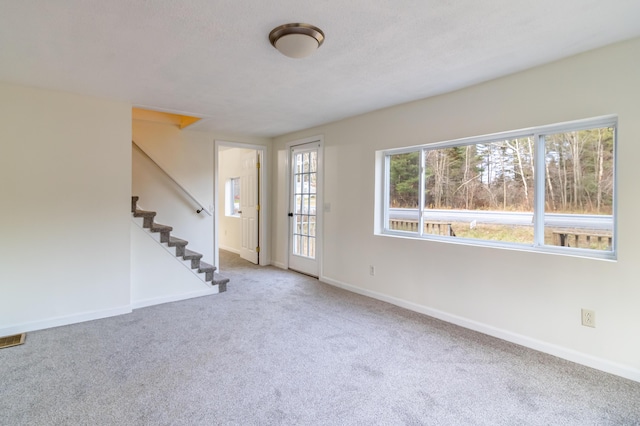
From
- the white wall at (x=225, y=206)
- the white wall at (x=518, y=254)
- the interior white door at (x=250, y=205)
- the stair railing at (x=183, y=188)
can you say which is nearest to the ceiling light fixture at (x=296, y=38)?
the white wall at (x=518, y=254)

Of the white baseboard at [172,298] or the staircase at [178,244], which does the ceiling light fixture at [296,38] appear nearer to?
the staircase at [178,244]

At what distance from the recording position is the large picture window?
2402mm

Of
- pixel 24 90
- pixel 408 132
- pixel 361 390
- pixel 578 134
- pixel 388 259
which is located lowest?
pixel 361 390

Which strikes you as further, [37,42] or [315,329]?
[315,329]

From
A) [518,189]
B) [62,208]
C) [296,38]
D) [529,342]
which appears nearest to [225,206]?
[62,208]

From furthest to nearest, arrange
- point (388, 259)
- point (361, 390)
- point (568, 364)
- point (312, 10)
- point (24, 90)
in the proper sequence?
point (388, 259), point (24, 90), point (568, 364), point (361, 390), point (312, 10)

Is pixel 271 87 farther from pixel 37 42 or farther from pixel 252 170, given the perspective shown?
pixel 252 170

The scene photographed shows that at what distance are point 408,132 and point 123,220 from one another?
131 inches

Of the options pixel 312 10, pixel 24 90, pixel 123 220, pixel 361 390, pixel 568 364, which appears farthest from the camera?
pixel 123 220

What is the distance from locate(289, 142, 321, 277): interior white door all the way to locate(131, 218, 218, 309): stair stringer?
1.69m

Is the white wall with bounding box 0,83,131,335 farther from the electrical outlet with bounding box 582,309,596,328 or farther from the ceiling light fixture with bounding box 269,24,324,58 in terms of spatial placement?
the electrical outlet with bounding box 582,309,596,328

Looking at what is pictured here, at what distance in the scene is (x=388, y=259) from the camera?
3.78 m

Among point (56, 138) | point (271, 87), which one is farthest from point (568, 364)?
point (56, 138)

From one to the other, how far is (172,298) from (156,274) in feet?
1.19
